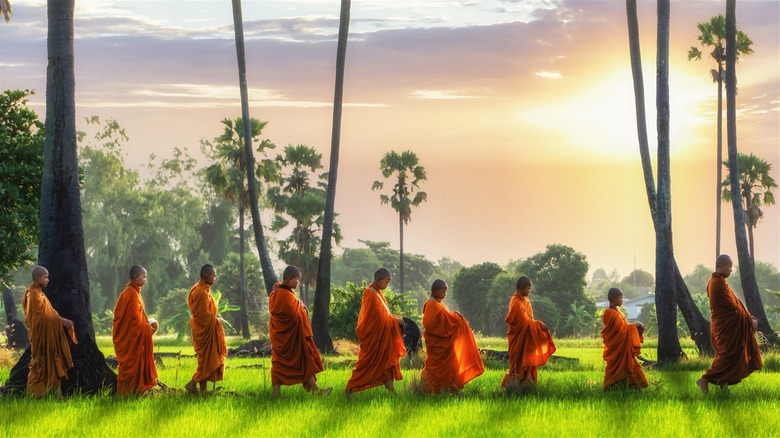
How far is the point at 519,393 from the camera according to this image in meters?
17.1

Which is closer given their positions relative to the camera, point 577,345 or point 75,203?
point 75,203

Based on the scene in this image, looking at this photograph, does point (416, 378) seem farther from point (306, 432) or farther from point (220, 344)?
point (306, 432)

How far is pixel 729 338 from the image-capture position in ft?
57.0

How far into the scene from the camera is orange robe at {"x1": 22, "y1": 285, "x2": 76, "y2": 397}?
54.6 feet

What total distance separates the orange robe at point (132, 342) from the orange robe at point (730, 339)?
8.95 metres

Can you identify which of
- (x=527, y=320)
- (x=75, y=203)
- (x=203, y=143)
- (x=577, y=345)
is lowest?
(x=577, y=345)

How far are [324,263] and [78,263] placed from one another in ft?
50.5

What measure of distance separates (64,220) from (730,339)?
11.3 metres

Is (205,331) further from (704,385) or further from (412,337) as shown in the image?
(412,337)

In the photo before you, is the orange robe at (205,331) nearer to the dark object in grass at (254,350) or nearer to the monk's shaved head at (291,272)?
the monk's shaved head at (291,272)

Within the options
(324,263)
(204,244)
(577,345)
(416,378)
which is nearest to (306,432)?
(416,378)

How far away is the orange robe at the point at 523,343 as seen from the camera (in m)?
17.3

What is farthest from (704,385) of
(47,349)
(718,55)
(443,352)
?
(718,55)

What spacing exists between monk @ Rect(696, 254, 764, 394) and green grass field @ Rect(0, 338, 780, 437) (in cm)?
31
